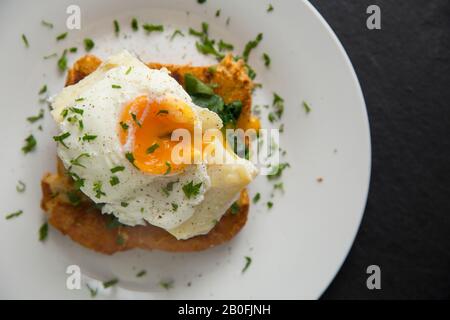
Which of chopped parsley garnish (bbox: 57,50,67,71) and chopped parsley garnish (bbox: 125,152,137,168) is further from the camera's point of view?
chopped parsley garnish (bbox: 57,50,67,71)

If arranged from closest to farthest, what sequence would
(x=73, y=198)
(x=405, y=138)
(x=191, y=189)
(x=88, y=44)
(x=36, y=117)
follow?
(x=191, y=189)
(x=73, y=198)
(x=36, y=117)
(x=88, y=44)
(x=405, y=138)

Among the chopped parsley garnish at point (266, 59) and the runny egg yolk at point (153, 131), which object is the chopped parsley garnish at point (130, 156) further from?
the chopped parsley garnish at point (266, 59)

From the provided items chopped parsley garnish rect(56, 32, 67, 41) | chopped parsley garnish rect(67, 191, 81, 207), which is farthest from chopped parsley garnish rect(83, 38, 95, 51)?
chopped parsley garnish rect(67, 191, 81, 207)

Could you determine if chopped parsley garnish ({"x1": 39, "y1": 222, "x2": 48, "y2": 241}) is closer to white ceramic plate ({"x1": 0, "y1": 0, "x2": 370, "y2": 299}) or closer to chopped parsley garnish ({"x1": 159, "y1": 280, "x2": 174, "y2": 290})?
white ceramic plate ({"x1": 0, "y1": 0, "x2": 370, "y2": 299})

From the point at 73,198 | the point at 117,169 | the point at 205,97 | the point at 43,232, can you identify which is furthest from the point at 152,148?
the point at 43,232

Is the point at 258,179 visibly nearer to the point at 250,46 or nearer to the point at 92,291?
the point at 250,46

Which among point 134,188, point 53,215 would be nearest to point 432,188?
point 134,188
